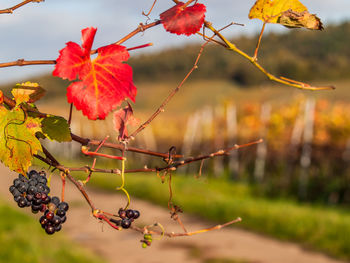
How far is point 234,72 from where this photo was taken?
153 ft

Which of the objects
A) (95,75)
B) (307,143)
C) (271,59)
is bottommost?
(271,59)

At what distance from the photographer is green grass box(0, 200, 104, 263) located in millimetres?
7070

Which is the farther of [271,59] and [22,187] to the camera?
[271,59]

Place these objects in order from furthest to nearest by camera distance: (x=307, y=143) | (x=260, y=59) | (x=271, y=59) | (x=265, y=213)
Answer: (x=271, y=59) < (x=260, y=59) < (x=307, y=143) < (x=265, y=213)

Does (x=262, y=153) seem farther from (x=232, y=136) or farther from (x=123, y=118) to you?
(x=123, y=118)

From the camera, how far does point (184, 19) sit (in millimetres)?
653

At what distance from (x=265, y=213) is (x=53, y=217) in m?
8.56

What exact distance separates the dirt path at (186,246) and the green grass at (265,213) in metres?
0.23

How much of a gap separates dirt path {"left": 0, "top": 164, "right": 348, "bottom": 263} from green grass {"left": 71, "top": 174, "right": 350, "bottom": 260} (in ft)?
0.77

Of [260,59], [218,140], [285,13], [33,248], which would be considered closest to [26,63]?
[285,13]

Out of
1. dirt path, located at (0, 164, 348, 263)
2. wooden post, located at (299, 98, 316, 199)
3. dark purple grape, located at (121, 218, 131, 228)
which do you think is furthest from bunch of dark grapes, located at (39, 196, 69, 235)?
wooden post, located at (299, 98, 316, 199)

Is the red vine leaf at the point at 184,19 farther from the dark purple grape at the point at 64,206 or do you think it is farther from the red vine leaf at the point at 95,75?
the dark purple grape at the point at 64,206

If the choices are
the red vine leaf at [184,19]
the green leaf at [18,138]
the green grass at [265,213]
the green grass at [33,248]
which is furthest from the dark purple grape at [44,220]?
the green grass at [33,248]

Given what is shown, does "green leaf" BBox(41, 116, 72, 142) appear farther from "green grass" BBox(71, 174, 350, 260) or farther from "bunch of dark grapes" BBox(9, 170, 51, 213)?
"green grass" BBox(71, 174, 350, 260)
